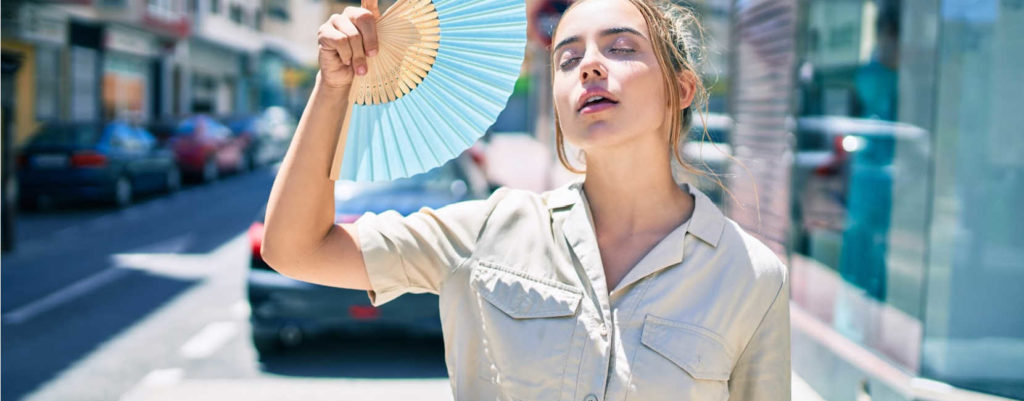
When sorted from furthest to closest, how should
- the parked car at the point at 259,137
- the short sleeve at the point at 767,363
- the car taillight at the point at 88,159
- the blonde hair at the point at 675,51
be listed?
the parked car at the point at 259,137 → the car taillight at the point at 88,159 → the blonde hair at the point at 675,51 → the short sleeve at the point at 767,363

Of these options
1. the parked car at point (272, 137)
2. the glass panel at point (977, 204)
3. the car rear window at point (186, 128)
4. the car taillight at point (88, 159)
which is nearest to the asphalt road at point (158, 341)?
the glass panel at point (977, 204)

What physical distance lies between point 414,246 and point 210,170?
59.8ft

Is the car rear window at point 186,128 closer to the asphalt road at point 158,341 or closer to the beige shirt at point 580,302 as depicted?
the asphalt road at point 158,341

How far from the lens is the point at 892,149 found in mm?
4391

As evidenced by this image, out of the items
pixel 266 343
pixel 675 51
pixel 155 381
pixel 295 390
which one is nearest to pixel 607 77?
pixel 675 51

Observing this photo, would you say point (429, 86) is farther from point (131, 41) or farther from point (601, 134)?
point (131, 41)

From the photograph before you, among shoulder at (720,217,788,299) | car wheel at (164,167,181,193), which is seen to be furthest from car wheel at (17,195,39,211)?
shoulder at (720,217,788,299)

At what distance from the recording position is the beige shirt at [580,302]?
145 centimetres

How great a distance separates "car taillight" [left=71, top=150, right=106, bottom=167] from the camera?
1363 cm

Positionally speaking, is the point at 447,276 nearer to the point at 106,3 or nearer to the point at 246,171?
the point at 246,171

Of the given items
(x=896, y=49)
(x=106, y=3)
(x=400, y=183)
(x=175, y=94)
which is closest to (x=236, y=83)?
(x=175, y=94)

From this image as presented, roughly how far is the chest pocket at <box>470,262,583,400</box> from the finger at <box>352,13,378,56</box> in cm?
43

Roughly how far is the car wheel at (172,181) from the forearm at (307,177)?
51.8 feet

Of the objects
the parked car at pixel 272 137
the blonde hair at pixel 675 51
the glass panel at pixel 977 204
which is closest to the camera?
the blonde hair at pixel 675 51
